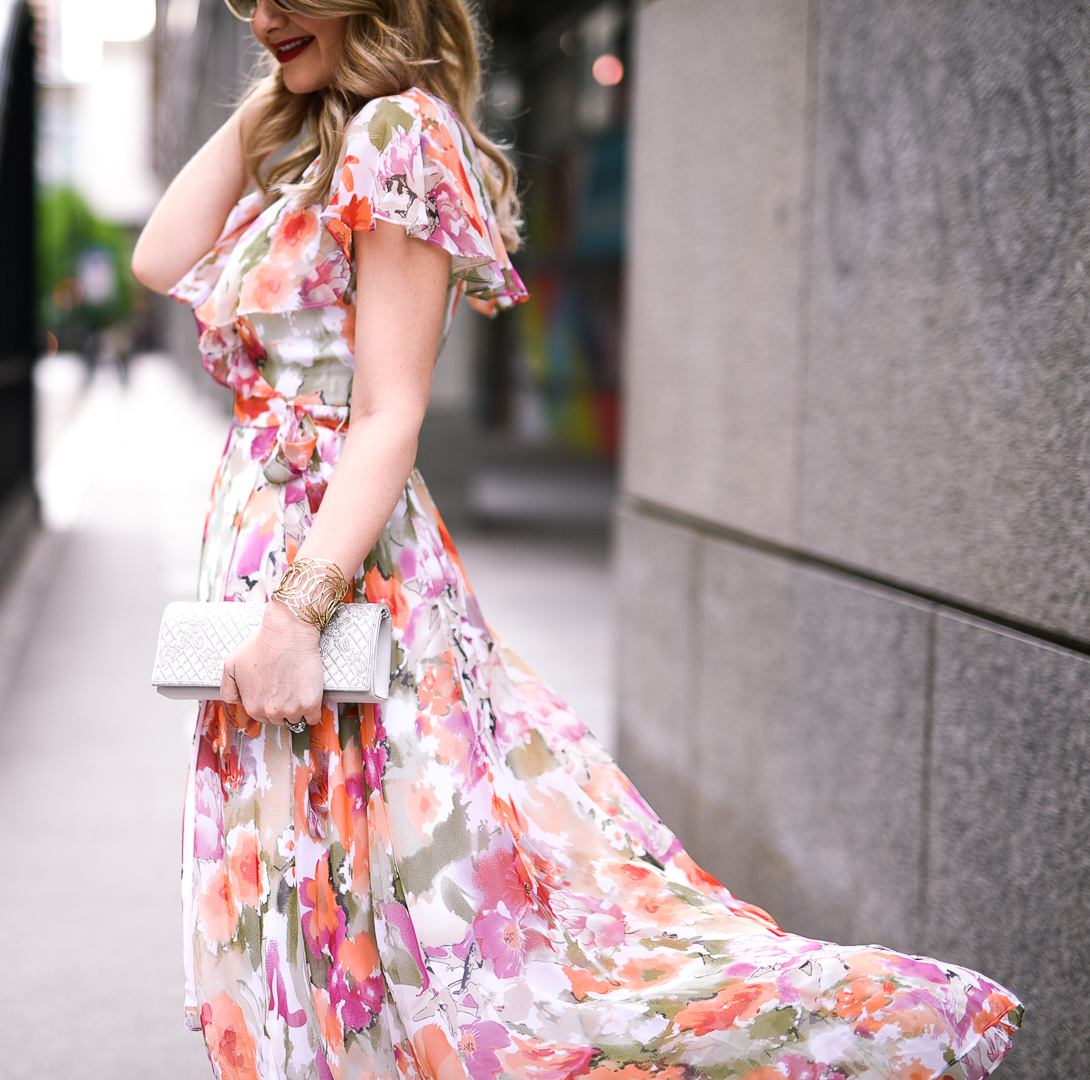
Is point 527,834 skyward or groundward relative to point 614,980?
skyward

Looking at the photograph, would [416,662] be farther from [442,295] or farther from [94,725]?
[94,725]

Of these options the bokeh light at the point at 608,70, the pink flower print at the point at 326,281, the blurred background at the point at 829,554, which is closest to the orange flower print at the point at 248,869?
the pink flower print at the point at 326,281

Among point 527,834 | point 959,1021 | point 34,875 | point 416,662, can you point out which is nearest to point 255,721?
point 416,662

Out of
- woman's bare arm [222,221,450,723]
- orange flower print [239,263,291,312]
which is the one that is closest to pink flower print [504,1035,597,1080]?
woman's bare arm [222,221,450,723]

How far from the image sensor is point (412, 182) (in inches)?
64.7

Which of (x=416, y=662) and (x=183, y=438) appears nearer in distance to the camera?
(x=416, y=662)

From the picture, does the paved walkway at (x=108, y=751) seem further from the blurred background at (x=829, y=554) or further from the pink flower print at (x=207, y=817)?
the pink flower print at (x=207, y=817)

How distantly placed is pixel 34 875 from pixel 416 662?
282cm

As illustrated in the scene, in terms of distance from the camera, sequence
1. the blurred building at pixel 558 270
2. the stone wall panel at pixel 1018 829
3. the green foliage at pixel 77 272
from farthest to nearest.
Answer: the green foliage at pixel 77 272, the blurred building at pixel 558 270, the stone wall panel at pixel 1018 829

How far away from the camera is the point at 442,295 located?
1.69 m

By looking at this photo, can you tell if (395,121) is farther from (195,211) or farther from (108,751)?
(108,751)

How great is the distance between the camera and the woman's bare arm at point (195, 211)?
1.97 m

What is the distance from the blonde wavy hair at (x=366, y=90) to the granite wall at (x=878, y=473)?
3.44ft

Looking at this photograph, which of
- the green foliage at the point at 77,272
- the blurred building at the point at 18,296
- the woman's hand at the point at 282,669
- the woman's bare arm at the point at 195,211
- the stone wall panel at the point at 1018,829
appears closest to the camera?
the woman's hand at the point at 282,669
